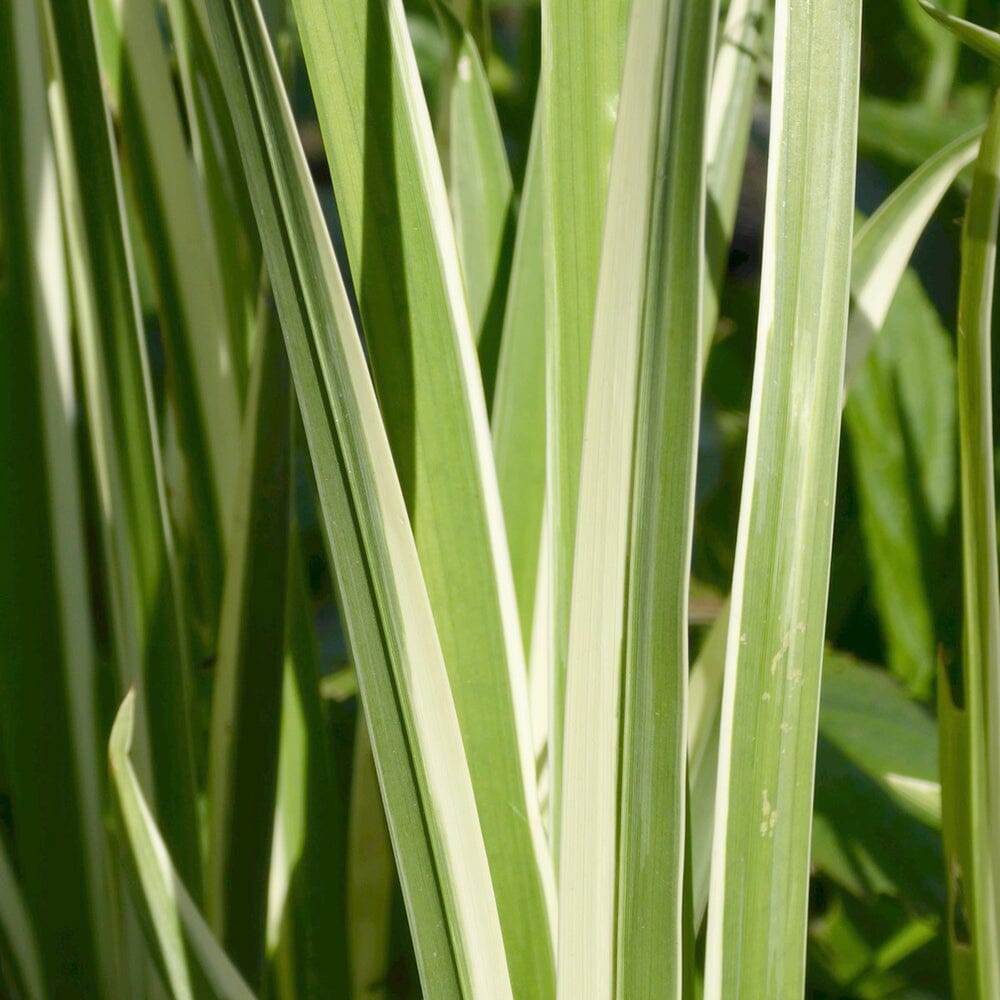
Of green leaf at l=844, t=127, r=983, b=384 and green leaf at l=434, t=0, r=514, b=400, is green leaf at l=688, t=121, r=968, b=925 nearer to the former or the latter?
green leaf at l=844, t=127, r=983, b=384

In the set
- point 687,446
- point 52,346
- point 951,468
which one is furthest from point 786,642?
point 951,468

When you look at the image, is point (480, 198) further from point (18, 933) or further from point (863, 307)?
point (18, 933)

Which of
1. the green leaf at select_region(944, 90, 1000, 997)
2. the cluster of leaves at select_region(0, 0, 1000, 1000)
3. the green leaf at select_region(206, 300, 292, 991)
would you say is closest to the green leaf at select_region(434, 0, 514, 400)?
the cluster of leaves at select_region(0, 0, 1000, 1000)

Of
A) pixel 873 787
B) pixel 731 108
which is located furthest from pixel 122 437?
pixel 873 787

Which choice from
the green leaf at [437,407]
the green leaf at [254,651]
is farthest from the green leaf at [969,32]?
the green leaf at [254,651]

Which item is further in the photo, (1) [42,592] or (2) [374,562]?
(1) [42,592]
